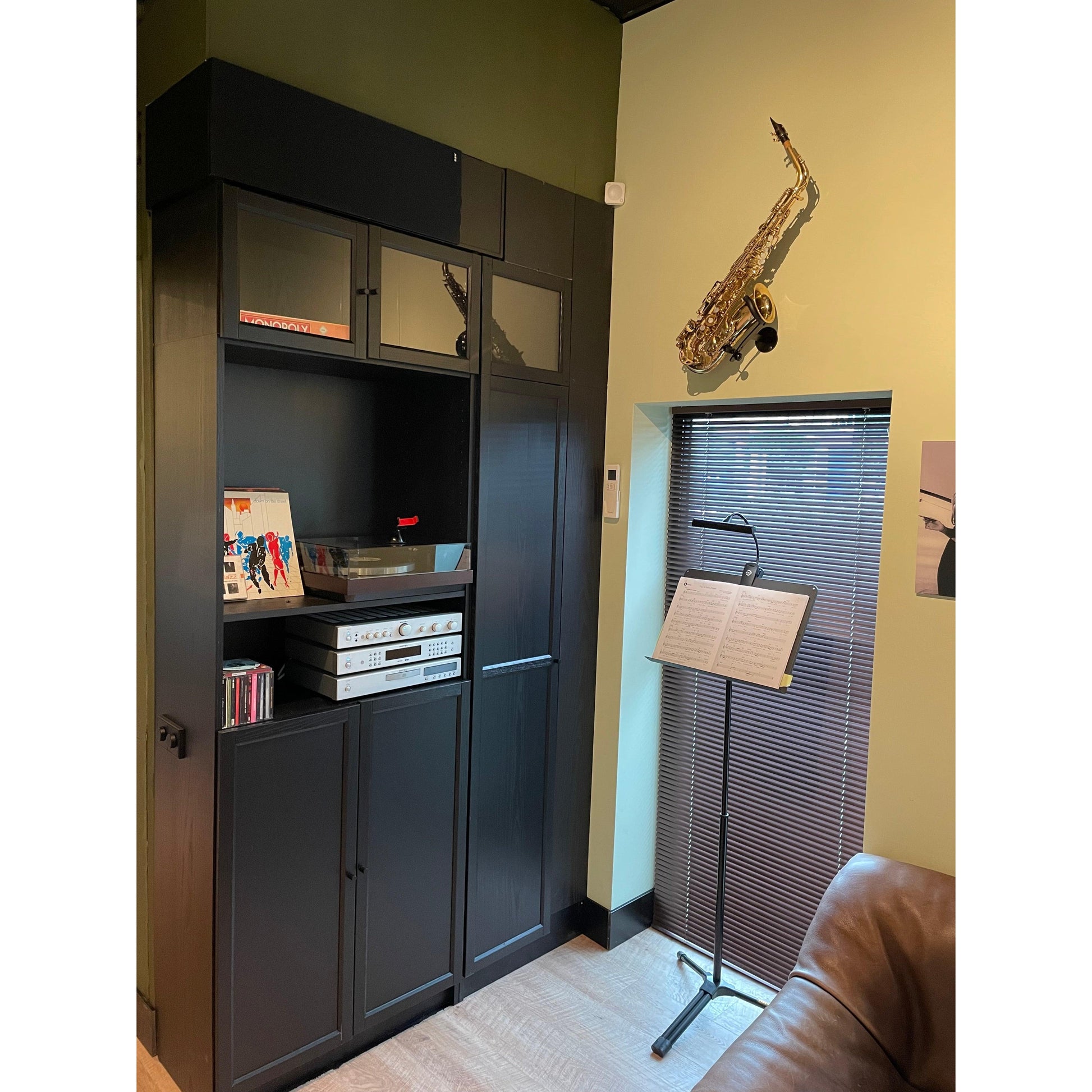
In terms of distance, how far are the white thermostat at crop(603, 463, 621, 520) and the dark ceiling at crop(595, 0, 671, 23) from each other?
1701 mm

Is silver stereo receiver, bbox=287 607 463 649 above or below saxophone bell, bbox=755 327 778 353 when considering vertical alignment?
below

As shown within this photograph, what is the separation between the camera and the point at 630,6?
121 inches

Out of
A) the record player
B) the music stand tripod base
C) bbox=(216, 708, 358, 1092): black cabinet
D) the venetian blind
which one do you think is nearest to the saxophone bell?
the venetian blind

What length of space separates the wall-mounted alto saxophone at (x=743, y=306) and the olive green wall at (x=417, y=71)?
727 mm

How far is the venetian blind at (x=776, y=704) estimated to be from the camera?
9.11 feet

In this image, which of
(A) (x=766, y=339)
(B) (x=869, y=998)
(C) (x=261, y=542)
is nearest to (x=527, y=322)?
(A) (x=766, y=339)

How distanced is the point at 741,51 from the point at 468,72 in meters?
0.93

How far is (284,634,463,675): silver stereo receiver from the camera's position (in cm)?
244

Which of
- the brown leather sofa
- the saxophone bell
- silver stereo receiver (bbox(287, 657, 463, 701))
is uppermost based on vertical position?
the saxophone bell

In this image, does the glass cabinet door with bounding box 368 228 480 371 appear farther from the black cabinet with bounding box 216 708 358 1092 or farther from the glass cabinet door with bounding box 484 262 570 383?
the black cabinet with bounding box 216 708 358 1092

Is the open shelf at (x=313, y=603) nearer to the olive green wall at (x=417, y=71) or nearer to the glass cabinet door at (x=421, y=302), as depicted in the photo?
the olive green wall at (x=417, y=71)
